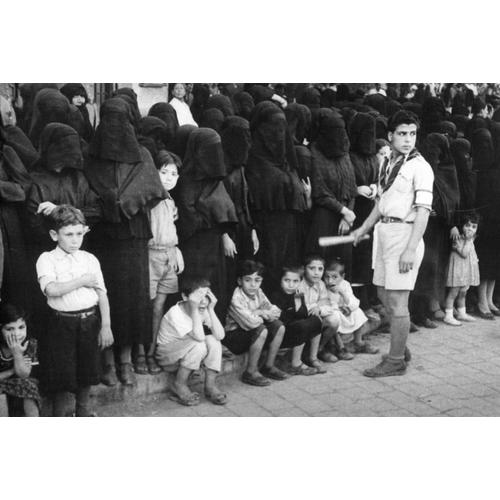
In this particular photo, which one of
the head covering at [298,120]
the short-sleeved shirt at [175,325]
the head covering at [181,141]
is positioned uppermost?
the head covering at [298,120]

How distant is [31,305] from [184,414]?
107cm

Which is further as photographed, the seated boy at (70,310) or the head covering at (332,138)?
the head covering at (332,138)

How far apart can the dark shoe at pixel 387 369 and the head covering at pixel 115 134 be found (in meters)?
1.97

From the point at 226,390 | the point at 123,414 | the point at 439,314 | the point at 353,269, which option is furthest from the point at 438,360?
the point at 123,414

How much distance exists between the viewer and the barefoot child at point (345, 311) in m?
5.70

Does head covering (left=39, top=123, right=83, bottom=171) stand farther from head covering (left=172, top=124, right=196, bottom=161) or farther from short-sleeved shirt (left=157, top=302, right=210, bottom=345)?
short-sleeved shirt (left=157, top=302, right=210, bottom=345)

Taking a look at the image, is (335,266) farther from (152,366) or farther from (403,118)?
(152,366)

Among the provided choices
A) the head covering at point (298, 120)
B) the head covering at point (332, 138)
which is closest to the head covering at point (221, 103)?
the head covering at point (298, 120)

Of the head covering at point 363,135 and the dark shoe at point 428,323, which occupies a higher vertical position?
the head covering at point 363,135

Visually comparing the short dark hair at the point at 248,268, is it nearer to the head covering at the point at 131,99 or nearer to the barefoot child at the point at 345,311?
the barefoot child at the point at 345,311

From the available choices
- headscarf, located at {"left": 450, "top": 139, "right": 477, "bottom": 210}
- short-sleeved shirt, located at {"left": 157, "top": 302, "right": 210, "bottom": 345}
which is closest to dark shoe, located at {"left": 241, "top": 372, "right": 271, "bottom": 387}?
short-sleeved shirt, located at {"left": 157, "top": 302, "right": 210, "bottom": 345}

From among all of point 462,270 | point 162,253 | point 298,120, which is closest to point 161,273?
point 162,253

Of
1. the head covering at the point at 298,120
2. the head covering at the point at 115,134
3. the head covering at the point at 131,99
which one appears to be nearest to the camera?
the head covering at the point at 115,134

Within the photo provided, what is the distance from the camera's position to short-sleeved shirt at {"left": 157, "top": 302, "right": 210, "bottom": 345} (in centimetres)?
520
